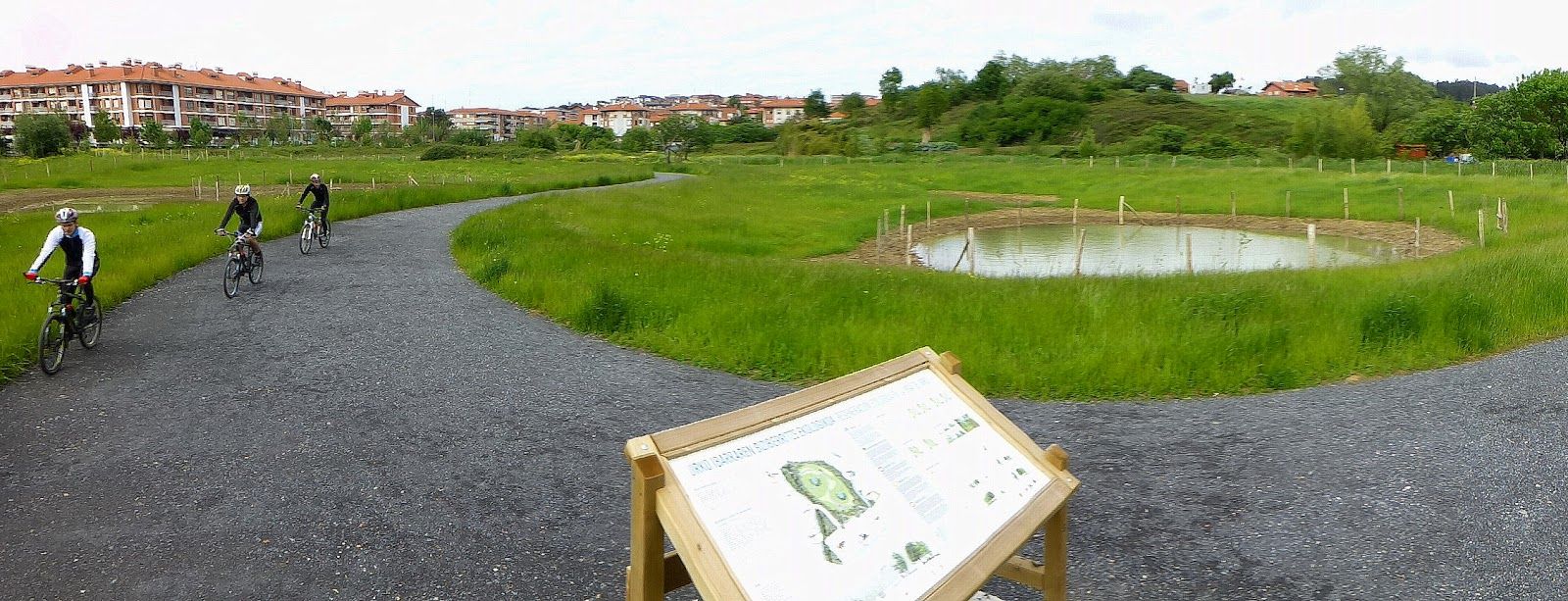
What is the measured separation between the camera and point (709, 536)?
3301mm

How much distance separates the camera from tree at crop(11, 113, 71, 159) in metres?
82.7

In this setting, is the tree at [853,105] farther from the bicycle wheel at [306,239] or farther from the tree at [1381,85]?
the bicycle wheel at [306,239]

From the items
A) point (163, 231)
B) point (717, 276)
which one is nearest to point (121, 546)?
point (717, 276)

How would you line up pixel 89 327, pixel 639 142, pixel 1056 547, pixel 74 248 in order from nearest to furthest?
pixel 1056 547
pixel 74 248
pixel 89 327
pixel 639 142

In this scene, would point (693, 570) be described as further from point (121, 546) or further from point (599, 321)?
point (599, 321)

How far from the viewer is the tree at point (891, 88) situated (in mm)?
163125

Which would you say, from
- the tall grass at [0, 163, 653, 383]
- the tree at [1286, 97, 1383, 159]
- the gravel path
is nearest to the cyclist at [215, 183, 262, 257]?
the tall grass at [0, 163, 653, 383]

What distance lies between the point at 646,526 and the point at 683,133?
106m

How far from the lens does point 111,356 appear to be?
11.1 m

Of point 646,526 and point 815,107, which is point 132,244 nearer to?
point 646,526

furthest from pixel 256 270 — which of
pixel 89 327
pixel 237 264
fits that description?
pixel 89 327

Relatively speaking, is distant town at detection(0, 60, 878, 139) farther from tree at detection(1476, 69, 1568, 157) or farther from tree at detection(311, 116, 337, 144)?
tree at detection(1476, 69, 1568, 157)

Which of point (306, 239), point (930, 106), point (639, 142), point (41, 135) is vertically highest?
point (930, 106)

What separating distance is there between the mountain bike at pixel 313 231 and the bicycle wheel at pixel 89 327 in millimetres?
9455
